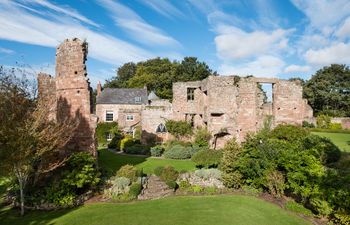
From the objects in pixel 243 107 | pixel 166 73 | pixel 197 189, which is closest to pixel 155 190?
pixel 197 189

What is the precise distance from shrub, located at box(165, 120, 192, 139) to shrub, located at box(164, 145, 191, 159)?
16.0 feet

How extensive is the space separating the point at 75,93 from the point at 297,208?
1298 cm

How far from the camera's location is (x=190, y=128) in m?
31.9

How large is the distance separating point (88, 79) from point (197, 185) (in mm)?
8735

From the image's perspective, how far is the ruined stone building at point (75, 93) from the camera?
16.5 metres

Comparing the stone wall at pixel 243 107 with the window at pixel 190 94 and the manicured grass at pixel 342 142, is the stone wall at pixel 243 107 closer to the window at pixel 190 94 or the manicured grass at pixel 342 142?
the window at pixel 190 94

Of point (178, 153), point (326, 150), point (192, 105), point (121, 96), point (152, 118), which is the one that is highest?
point (121, 96)

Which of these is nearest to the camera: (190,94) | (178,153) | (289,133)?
(289,133)

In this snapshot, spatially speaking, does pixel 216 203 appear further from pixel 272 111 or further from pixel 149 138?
pixel 149 138

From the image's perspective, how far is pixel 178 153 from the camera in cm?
2611

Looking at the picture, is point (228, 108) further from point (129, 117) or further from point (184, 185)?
point (129, 117)

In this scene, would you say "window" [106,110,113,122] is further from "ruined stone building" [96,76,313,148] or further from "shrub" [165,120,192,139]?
"shrub" [165,120,192,139]


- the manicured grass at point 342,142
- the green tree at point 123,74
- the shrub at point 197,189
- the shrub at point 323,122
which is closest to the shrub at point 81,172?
the shrub at point 197,189

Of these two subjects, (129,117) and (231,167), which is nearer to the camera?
(231,167)
